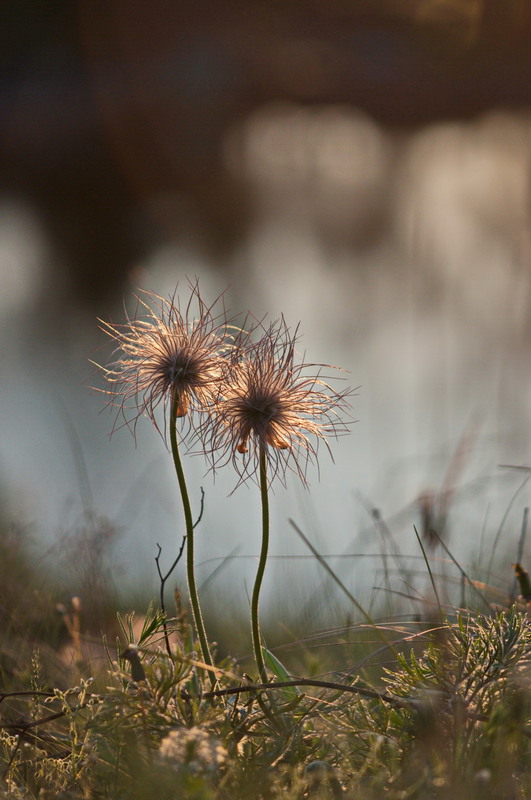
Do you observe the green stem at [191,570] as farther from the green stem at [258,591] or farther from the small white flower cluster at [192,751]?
the small white flower cluster at [192,751]

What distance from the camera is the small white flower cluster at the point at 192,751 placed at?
637 millimetres

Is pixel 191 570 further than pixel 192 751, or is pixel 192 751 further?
pixel 191 570

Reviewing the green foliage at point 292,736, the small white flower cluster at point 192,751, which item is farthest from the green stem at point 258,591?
the small white flower cluster at point 192,751

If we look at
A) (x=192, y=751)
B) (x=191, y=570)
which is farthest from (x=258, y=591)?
(x=192, y=751)

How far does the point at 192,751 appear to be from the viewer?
640 millimetres

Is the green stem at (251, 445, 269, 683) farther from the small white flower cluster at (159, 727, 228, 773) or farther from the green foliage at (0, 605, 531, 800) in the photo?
the small white flower cluster at (159, 727, 228, 773)

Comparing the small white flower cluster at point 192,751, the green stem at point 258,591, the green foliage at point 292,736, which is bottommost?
the green foliage at point 292,736

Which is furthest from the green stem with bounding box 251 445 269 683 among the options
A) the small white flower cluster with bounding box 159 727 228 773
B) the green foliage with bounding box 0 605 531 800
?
the small white flower cluster with bounding box 159 727 228 773

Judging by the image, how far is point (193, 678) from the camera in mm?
832

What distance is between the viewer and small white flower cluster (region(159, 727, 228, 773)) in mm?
637

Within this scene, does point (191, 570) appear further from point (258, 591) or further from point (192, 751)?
point (192, 751)

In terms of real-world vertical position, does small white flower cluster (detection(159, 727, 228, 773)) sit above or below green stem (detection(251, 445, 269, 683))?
below

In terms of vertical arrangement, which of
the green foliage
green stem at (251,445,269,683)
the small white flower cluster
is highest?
green stem at (251,445,269,683)

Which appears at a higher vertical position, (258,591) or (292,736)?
(258,591)
